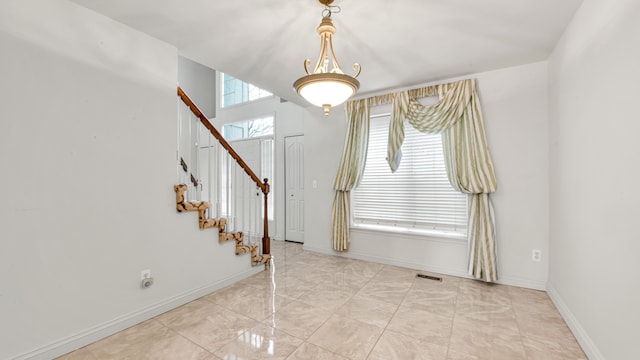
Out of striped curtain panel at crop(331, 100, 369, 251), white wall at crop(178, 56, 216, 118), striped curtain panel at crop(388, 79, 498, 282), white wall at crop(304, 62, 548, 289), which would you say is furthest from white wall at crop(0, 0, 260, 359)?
white wall at crop(178, 56, 216, 118)

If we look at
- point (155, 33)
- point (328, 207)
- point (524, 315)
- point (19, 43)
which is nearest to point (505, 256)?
point (524, 315)

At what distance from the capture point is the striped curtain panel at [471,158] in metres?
3.03

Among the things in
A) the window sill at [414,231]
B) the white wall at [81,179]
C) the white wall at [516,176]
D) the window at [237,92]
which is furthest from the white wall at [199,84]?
the white wall at [516,176]

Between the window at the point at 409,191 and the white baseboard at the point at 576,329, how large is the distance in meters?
1.04

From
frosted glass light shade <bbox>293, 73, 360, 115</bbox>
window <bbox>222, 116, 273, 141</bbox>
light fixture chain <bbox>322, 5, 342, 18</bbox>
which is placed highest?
light fixture chain <bbox>322, 5, 342, 18</bbox>

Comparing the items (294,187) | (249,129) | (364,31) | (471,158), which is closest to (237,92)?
(249,129)

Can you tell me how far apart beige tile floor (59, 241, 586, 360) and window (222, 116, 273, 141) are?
3252mm

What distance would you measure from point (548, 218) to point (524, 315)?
3.59 feet

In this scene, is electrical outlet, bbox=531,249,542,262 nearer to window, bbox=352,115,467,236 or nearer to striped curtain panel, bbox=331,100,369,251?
window, bbox=352,115,467,236

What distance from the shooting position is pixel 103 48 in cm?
210

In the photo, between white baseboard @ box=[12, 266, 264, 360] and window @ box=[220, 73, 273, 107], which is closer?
white baseboard @ box=[12, 266, 264, 360]

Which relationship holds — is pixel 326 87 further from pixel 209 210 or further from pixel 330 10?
pixel 209 210

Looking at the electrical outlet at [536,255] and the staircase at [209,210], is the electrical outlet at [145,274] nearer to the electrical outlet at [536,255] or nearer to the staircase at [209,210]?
the staircase at [209,210]

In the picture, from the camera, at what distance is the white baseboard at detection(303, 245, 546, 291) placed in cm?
292
